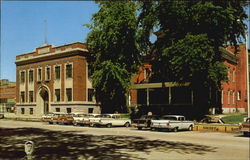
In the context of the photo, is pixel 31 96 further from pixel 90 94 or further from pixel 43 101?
pixel 90 94

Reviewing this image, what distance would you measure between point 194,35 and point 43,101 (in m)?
33.6

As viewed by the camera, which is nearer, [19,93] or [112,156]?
[112,156]

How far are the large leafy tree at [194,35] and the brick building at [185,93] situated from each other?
22.3 feet

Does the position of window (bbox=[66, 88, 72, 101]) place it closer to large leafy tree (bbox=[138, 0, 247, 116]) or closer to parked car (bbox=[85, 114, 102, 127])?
large leafy tree (bbox=[138, 0, 247, 116])

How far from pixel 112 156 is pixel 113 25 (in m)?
33.8

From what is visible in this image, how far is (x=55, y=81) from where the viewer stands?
55531 mm

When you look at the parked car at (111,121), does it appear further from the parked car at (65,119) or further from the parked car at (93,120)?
the parked car at (65,119)

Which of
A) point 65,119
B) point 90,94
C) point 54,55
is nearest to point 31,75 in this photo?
point 54,55

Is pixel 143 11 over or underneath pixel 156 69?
over

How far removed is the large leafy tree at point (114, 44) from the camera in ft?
149

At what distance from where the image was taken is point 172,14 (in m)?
36.7

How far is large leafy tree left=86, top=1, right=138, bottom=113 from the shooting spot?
45312mm

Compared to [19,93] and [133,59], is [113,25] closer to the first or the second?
[133,59]

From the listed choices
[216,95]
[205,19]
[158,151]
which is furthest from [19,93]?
[158,151]
